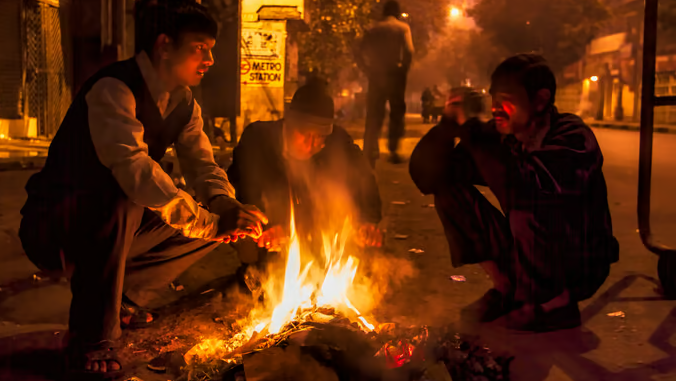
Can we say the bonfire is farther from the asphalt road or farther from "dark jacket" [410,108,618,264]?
"dark jacket" [410,108,618,264]

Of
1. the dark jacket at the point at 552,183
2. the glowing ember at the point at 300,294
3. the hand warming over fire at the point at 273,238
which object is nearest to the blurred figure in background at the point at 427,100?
the glowing ember at the point at 300,294

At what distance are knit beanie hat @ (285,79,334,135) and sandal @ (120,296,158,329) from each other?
1452mm

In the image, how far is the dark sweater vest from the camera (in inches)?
123

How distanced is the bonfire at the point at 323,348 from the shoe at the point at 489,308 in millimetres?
387

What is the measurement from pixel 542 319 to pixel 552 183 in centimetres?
81

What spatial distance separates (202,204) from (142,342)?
81 centimetres

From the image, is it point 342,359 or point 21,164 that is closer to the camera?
point 342,359

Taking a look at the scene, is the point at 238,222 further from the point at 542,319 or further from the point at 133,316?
the point at 542,319

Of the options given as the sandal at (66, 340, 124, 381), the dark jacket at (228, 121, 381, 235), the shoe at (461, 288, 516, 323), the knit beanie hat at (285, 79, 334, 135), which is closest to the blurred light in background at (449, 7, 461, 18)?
the dark jacket at (228, 121, 381, 235)

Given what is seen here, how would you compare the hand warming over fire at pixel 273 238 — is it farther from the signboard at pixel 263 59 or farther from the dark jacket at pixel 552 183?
the signboard at pixel 263 59

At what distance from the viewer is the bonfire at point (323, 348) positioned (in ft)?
9.12

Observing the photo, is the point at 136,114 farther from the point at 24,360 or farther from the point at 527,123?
the point at 527,123

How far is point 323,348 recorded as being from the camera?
2844 mm

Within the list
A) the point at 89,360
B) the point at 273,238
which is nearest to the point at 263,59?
the point at 273,238
